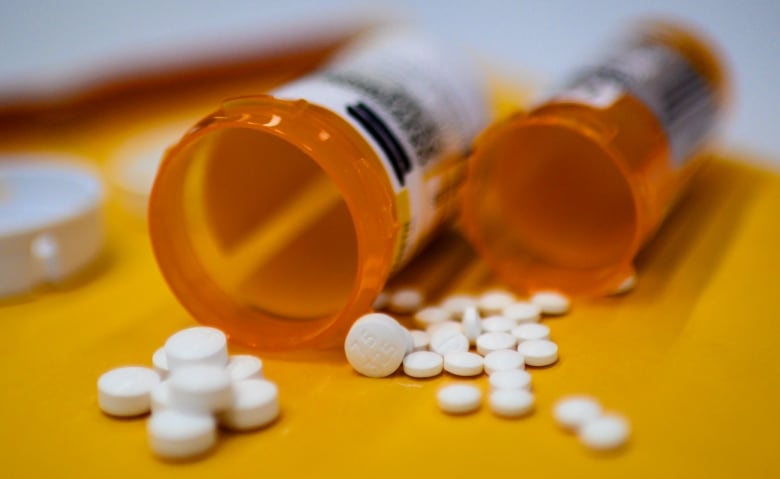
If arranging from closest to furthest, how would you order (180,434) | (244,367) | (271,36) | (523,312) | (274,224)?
(180,434)
(244,367)
(523,312)
(274,224)
(271,36)

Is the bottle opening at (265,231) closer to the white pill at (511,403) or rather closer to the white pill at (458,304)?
the white pill at (458,304)

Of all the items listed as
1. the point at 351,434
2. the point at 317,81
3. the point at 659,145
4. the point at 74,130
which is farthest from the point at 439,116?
the point at 74,130

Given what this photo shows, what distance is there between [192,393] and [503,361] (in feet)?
0.95

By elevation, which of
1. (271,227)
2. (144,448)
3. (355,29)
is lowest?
(144,448)

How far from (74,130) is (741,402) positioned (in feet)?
4.12

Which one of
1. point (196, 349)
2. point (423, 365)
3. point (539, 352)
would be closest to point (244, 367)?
point (196, 349)

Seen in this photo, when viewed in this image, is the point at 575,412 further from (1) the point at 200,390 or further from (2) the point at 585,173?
(2) the point at 585,173

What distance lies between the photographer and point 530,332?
2.81ft

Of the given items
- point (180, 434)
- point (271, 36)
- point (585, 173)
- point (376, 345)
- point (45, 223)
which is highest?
point (271, 36)

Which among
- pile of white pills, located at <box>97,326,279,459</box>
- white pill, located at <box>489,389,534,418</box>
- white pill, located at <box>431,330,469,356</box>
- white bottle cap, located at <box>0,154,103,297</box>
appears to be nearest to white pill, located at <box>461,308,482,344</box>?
white pill, located at <box>431,330,469,356</box>

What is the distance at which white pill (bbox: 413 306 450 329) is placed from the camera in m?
0.91

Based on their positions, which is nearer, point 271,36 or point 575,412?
point 575,412

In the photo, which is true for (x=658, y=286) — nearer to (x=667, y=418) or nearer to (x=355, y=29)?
(x=667, y=418)

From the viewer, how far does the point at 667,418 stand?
729mm
